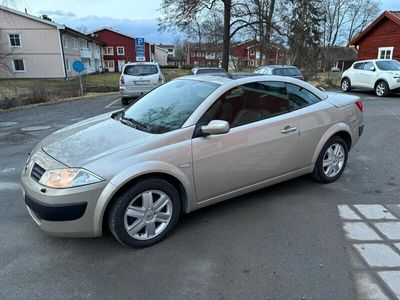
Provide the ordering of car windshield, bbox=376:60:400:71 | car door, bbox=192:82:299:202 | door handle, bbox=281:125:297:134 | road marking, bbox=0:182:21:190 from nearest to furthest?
1. car door, bbox=192:82:299:202
2. door handle, bbox=281:125:297:134
3. road marking, bbox=0:182:21:190
4. car windshield, bbox=376:60:400:71

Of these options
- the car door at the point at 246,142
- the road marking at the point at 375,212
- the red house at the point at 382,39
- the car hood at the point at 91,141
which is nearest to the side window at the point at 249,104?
the car door at the point at 246,142

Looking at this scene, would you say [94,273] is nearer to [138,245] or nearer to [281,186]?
[138,245]

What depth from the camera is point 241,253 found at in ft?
10.1

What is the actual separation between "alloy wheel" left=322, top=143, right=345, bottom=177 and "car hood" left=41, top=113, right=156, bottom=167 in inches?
100

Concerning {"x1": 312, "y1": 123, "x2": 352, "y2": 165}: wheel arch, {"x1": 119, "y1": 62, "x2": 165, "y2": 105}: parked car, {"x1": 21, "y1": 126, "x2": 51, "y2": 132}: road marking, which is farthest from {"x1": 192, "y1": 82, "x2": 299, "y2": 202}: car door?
{"x1": 119, "y1": 62, "x2": 165, "y2": 105}: parked car

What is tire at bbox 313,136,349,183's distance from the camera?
445 centimetres

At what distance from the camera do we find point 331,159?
4.59 metres

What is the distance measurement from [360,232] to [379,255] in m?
0.42

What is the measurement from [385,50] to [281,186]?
2453cm

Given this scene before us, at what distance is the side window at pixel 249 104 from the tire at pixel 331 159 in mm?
892

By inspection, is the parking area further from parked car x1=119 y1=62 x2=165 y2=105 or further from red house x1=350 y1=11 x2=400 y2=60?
red house x1=350 y1=11 x2=400 y2=60

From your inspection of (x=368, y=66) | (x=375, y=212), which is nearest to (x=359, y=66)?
(x=368, y=66)

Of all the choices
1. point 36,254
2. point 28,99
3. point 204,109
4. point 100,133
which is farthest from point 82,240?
point 28,99

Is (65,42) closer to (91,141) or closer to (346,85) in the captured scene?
(346,85)
